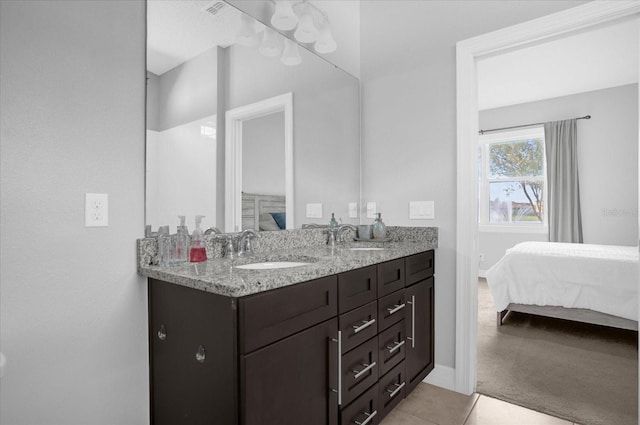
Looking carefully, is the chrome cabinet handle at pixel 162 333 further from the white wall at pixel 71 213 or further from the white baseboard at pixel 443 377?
the white baseboard at pixel 443 377

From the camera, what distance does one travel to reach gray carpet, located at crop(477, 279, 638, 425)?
79.0 inches

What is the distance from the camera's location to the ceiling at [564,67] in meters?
3.34

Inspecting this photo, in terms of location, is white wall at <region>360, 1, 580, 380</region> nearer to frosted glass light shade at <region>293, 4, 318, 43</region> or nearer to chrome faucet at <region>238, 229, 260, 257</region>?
frosted glass light shade at <region>293, 4, 318, 43</region>

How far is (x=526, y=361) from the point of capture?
2598mm

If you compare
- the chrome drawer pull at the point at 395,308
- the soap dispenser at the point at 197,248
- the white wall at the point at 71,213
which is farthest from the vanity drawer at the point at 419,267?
the white wall at the point at 71,213

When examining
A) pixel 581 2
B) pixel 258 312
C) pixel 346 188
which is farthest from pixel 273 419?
pixel 581 2

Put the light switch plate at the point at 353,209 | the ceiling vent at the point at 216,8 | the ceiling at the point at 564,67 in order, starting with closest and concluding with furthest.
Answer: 1. the ceiling vent at the point at 216,8
2. the light switch plate at the point at 353,209
3. the ceiling at the point at 564,67

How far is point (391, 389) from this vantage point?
1.78 m

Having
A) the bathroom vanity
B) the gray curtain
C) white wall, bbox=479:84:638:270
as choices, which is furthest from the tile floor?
white wall, bbox=479:84:638:270

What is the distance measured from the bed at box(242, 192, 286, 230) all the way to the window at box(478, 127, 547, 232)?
178 inches

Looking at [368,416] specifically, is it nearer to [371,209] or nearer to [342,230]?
[342,230]

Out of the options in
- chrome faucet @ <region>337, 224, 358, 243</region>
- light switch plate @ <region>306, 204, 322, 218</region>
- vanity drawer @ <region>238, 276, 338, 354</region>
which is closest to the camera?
vanity drawer @ <region>238, 276, 338, 354</region>

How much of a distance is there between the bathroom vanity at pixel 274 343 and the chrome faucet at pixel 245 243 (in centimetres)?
18

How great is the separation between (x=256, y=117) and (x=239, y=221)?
578mm
